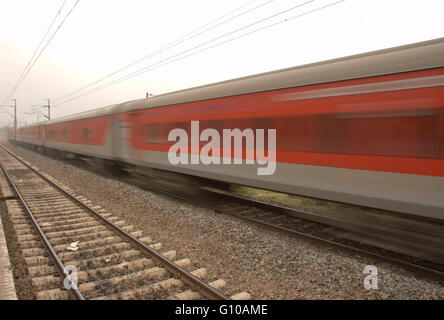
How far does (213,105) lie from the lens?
22.3 feet

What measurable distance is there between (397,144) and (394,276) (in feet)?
5.79

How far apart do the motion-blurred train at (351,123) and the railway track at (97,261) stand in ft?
7.43

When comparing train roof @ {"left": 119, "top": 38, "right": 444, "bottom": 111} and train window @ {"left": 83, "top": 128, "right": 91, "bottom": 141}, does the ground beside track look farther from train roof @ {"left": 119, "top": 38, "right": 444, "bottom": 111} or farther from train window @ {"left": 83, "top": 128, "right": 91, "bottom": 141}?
train window @ {"left": 83, "top": 128, "right": 91, "bottom": 141}

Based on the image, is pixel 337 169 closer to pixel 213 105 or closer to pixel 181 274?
pixel 181 274

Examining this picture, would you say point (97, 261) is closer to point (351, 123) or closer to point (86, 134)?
point (351, 123)

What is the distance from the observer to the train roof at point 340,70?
12.3ft

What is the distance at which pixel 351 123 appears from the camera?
4375 mm

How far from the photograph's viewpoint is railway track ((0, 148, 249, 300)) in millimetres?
3641

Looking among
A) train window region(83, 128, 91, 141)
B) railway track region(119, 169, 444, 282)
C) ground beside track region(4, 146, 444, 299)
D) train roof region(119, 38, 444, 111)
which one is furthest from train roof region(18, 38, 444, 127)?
train window region(83, 128, 91, 141)

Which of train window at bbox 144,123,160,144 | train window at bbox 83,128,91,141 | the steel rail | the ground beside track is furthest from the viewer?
train window at bbox 83,128,91,141

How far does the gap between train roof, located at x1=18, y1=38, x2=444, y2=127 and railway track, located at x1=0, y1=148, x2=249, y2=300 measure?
3449 mm
